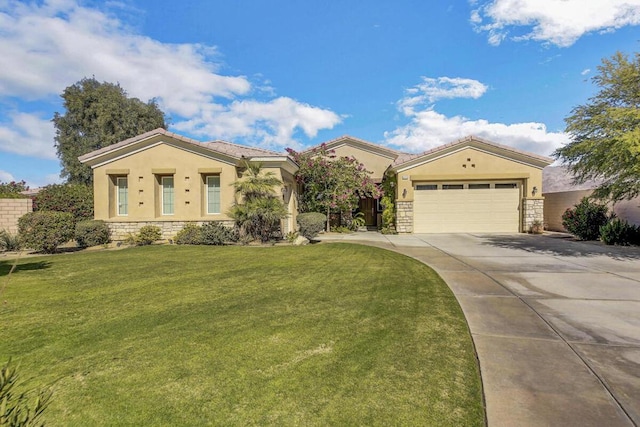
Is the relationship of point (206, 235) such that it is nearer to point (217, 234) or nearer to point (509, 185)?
point (217, 234)

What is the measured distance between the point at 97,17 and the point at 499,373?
1514 cm

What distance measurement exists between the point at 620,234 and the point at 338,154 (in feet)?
51.1

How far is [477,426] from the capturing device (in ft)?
8.05

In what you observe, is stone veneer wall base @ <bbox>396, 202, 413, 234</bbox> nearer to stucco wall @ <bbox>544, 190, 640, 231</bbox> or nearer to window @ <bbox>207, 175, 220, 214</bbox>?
stucco wall @ <bbox>544, 190, 640, 231</bbox>

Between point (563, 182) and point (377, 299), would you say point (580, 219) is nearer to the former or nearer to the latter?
point (377, 299)

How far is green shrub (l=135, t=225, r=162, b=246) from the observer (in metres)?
13.7

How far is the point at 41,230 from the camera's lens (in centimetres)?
1176

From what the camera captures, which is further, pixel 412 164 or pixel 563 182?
pixel 563 182

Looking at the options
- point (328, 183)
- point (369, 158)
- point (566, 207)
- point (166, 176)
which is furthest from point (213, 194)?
point (566, 207)

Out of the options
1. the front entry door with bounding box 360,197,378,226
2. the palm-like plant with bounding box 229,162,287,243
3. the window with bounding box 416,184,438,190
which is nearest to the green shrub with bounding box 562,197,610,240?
the window with bounding box 416,184,438,190

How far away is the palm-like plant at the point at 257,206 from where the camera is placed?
13.4 meters

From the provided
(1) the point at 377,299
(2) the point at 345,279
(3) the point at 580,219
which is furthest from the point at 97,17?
(3) the point at 580,219

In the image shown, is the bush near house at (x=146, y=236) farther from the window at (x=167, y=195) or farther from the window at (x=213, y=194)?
the window at (x=213, y=194)

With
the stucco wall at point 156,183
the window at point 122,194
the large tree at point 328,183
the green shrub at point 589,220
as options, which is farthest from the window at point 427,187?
the window at point 122,194
